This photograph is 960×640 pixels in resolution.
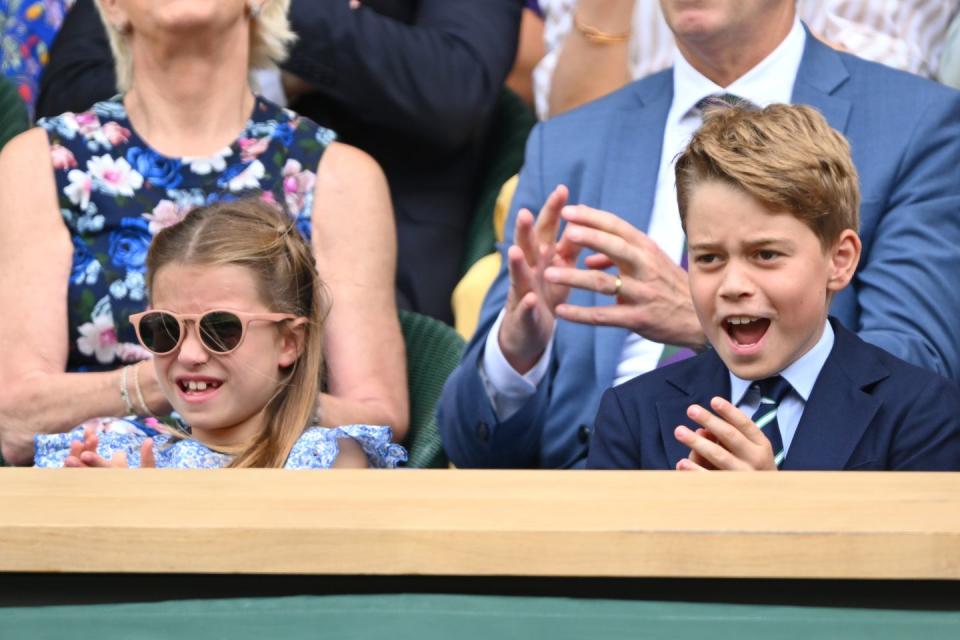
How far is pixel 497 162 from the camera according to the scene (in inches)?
145

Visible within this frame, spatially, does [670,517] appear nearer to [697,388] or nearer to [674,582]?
[674,582]

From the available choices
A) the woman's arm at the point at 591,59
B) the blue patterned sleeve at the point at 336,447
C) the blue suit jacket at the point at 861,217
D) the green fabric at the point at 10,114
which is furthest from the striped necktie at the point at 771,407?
the green fabric at the point at 10,114

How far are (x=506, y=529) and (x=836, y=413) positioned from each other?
1075 millimetres

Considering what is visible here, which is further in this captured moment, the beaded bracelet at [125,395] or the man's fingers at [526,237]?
the beaded bracelet at [125,395]

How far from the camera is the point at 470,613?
46.6 inches

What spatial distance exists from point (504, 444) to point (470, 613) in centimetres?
161

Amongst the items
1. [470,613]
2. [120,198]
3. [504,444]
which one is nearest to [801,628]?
[470,613]

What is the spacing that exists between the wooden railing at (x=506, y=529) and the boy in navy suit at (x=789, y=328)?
79 centimetres

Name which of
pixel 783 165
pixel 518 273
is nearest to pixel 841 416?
pixel 783 165

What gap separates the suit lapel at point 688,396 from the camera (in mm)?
2238

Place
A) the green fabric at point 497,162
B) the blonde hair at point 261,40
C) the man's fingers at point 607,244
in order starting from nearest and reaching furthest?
the man's fingers at point 607,244 < the blonde hair at point 261,40 < the green fabric at point 497,162

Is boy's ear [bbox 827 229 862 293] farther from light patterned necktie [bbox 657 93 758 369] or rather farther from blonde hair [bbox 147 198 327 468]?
blonde hair [bbox 147 198 327 468]

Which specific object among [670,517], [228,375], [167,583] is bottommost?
[228,375]

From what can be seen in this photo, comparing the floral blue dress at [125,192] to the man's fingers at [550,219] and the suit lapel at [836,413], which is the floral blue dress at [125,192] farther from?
the suit lapel at [836,413]
